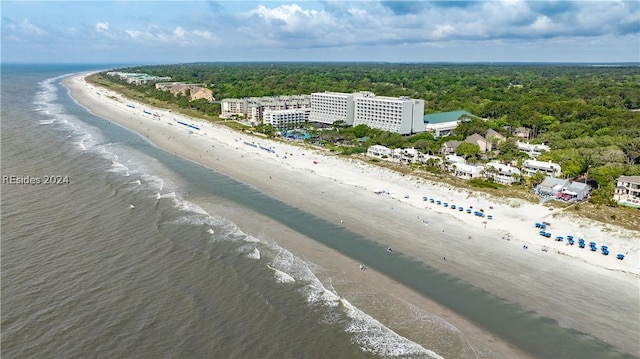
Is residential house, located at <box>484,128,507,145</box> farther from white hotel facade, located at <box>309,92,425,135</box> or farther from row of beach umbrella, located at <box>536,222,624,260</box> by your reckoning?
row of beach umbrella, located at <box>536,222,624,260</box>

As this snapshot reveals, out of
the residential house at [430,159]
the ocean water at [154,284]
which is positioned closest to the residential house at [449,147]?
the residential house at [430,159]

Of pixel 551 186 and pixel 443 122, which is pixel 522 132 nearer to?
pixel 443 122

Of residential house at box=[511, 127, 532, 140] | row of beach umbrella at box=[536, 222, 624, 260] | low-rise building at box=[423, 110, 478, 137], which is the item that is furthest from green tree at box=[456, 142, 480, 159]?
row of beach umbrella at box=[536, 222, 624, 260]

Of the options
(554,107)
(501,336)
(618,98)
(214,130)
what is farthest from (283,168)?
(618,98)

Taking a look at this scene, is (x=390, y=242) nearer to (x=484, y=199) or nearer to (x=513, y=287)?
(x=513, y=287)

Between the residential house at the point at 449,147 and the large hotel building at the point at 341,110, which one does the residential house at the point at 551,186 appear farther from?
the large hotel building at the point at 341,110

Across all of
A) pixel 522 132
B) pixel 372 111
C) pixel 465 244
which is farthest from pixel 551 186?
pixel 372 111
